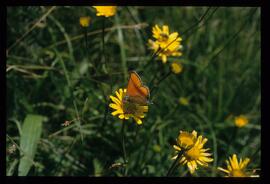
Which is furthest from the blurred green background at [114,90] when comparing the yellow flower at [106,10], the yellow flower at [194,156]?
the yellow flower at [194,156]

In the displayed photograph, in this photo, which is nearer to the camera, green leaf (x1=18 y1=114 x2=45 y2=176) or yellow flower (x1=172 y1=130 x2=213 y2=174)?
yellow flower (x1=172 y1=130 x2=213 y2=174)

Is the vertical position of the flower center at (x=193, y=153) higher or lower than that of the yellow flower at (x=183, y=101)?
lower

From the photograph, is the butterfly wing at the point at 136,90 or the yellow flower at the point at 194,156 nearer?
the butterfly wing at the point at 136,90

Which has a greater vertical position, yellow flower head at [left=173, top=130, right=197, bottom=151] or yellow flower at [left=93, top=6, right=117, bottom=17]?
yellow flower at [left=93, top=6, right=117, bottom=17]

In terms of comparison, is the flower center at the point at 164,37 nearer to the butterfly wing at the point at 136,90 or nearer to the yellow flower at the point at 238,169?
the butterfly wing at the point at 136,90

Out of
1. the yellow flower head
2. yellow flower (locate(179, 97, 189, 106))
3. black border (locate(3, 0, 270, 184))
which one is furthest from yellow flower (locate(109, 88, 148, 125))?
yellow flower (locate(179, 97, 189, 106))
